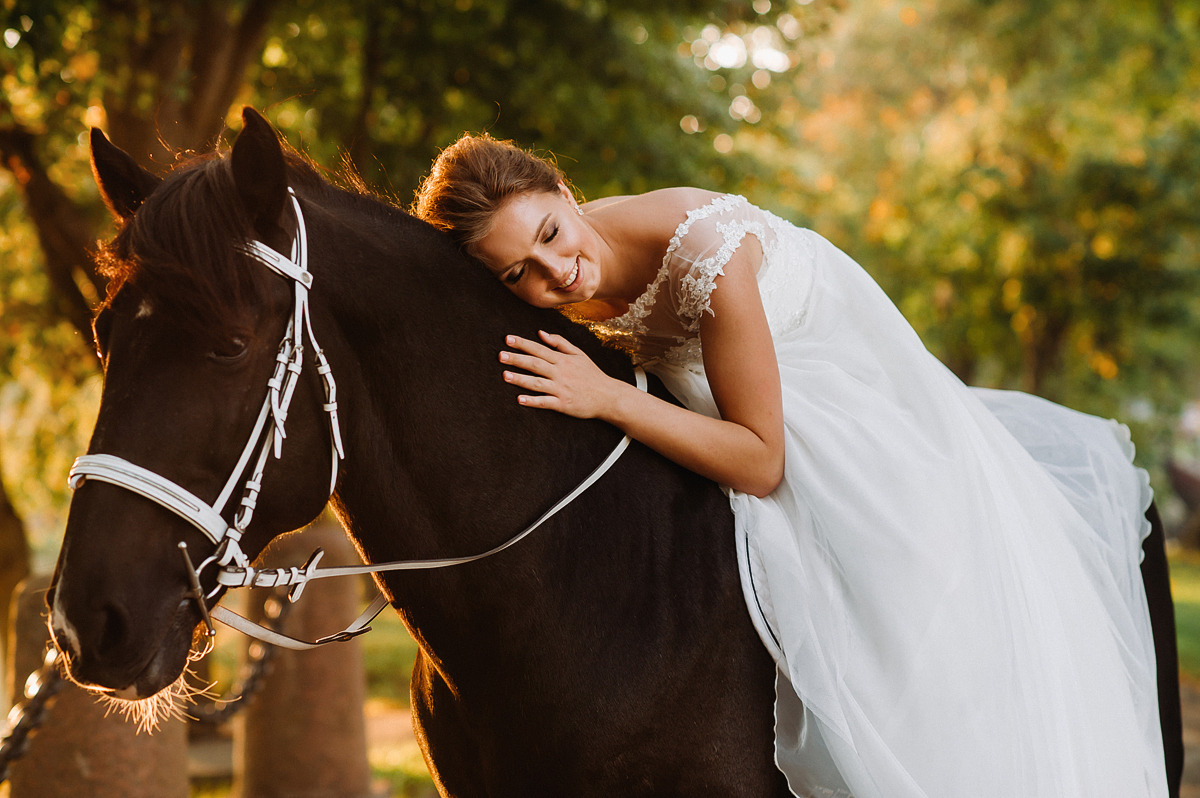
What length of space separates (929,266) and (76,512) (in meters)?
17.6

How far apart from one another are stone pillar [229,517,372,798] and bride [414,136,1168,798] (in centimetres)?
387

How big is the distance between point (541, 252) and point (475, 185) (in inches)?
9.5

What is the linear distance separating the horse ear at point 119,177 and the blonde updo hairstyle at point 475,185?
2.24 feet

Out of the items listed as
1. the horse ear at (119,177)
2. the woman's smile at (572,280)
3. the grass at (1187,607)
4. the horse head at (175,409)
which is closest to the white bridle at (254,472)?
the horse head at (175,409)

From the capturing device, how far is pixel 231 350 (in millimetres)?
1745

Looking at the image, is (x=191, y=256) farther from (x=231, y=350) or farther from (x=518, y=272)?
(x=518, y=272)

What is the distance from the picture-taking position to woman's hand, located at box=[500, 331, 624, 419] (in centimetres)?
214

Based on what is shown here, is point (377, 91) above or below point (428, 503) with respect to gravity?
above

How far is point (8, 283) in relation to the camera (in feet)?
31.7

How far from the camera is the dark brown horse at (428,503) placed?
1711mm

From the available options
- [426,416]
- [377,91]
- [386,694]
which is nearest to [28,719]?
[426,416]

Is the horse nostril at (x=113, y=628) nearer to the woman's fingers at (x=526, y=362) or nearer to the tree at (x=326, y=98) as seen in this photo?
the woman's fingers at (x=526, y=362)

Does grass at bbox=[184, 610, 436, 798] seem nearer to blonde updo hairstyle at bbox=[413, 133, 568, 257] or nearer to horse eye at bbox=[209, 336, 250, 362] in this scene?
horse eye at bbox=[209, 336, 250, 362]

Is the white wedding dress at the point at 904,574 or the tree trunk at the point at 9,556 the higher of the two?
the white wedding dress at the point at 904,574
